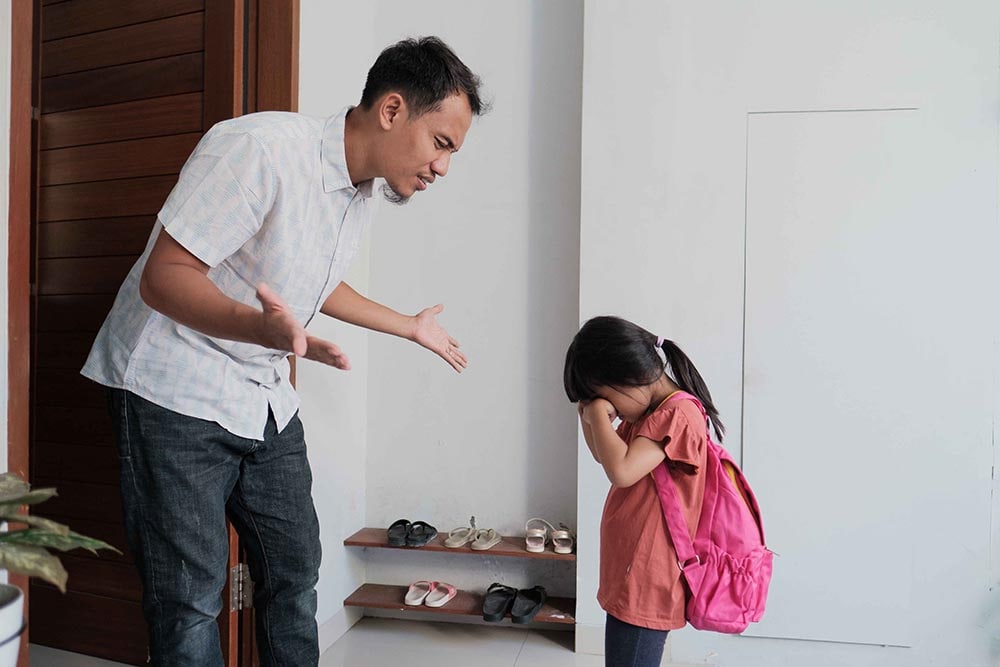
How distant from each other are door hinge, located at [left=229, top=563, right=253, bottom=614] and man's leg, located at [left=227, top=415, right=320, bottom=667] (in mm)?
524

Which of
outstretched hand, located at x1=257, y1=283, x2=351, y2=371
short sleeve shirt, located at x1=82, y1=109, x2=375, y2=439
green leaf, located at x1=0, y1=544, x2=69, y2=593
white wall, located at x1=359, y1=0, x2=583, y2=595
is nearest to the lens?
green leaf, located at x1=0, y1=544, x2=69, y2=593

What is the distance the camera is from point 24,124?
1.39 metres

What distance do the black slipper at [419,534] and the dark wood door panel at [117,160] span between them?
1.36 metres

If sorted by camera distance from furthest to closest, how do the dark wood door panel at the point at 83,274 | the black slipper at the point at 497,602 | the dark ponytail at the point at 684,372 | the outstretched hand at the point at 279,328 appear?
the black slipper at the point at 497,602
the dark wood door panel at the point at 83,274
the dark ponytail at the point at 684,372
the outstretched hand at the point at 279,328

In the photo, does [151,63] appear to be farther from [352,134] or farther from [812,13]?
[812,13]

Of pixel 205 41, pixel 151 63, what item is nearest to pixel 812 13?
Answer: pixel 205 41

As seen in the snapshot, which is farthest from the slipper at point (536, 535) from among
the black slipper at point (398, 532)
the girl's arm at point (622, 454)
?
the girl's arm at point (622, 454)

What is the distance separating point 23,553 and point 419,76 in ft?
3.25

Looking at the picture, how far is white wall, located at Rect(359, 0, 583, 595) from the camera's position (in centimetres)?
271

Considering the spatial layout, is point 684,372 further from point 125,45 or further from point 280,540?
point 125,45

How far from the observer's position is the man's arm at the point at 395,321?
5.20 feet

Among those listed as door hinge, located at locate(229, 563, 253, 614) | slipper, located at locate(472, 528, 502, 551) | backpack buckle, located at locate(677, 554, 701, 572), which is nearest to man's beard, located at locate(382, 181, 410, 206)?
backpack buckle, located at locate(677, 554, 701, 572)

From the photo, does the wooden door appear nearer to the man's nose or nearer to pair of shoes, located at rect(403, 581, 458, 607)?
pair of shoes, located at rect(403, 581, 458, 607)

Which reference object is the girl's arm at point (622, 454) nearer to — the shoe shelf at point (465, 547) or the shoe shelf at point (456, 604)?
the shoe shelf at point (465, 547)
